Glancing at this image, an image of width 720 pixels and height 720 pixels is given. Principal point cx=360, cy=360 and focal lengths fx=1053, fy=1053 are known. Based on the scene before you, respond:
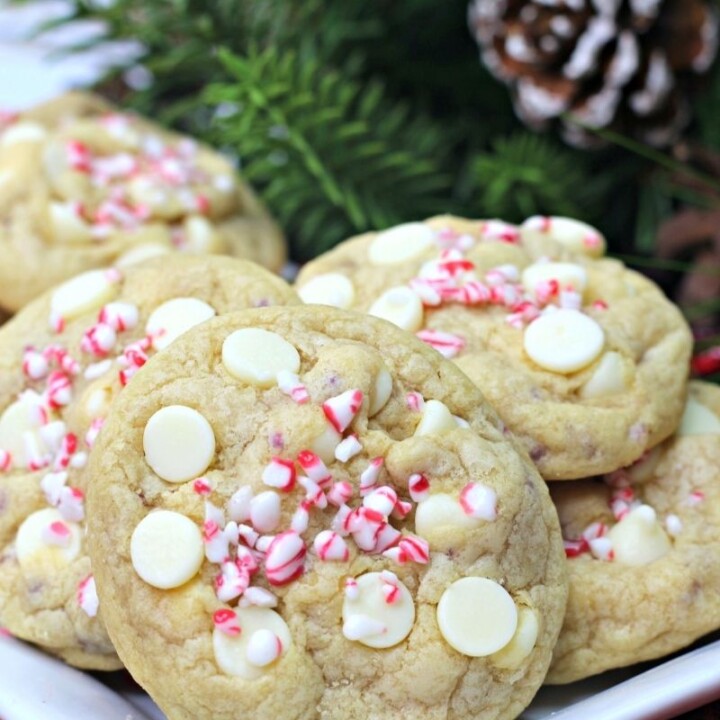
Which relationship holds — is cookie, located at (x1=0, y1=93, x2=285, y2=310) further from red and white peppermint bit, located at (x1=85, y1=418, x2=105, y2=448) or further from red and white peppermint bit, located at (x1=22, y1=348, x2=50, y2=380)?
red and white peppermint bit, located at (x1=85, y1=418, x2=105, y2=448)

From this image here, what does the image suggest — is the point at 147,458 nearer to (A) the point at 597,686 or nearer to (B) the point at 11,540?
(B) the point at 11,540

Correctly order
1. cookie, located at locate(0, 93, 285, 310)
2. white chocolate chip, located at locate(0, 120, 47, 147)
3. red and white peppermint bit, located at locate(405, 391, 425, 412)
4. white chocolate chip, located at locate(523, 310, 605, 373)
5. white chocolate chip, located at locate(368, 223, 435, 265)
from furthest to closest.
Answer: white chocolate chip, located at locate(0, 120, 47, 147) < cookie, located at locate(0, 93, 285, 310) < white chocolate chip, located at locate(368, 223, 435, 265) < white chocolate chip, located at locate(523, 310, 605, 373) < red and white peppermint bit, located at locate(405, 391, 425, 412)

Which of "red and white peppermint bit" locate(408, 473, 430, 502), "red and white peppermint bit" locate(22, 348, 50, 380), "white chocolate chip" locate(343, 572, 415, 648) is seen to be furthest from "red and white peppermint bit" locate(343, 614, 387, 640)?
"red and white peppermint bit" locate(22, 348, 50, 380)

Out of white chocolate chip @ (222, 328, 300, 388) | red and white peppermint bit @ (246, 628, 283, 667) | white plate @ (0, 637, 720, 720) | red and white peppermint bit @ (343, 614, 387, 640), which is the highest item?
white chocolate chip @ (222, 328, 300, 388)

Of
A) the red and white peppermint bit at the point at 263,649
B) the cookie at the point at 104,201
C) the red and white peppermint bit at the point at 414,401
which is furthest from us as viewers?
the cookie at the point at 104,201

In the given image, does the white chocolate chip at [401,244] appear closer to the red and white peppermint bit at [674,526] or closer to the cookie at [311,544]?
the cookie at [311,544]

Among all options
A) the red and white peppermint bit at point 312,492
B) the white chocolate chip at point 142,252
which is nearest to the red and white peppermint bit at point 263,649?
the red and white peppermint bit at point 312,492

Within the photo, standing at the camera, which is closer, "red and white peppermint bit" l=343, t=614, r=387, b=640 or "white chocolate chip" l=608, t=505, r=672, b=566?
"red and white peppermint bit" l=343, t=614, r=387, b=640
